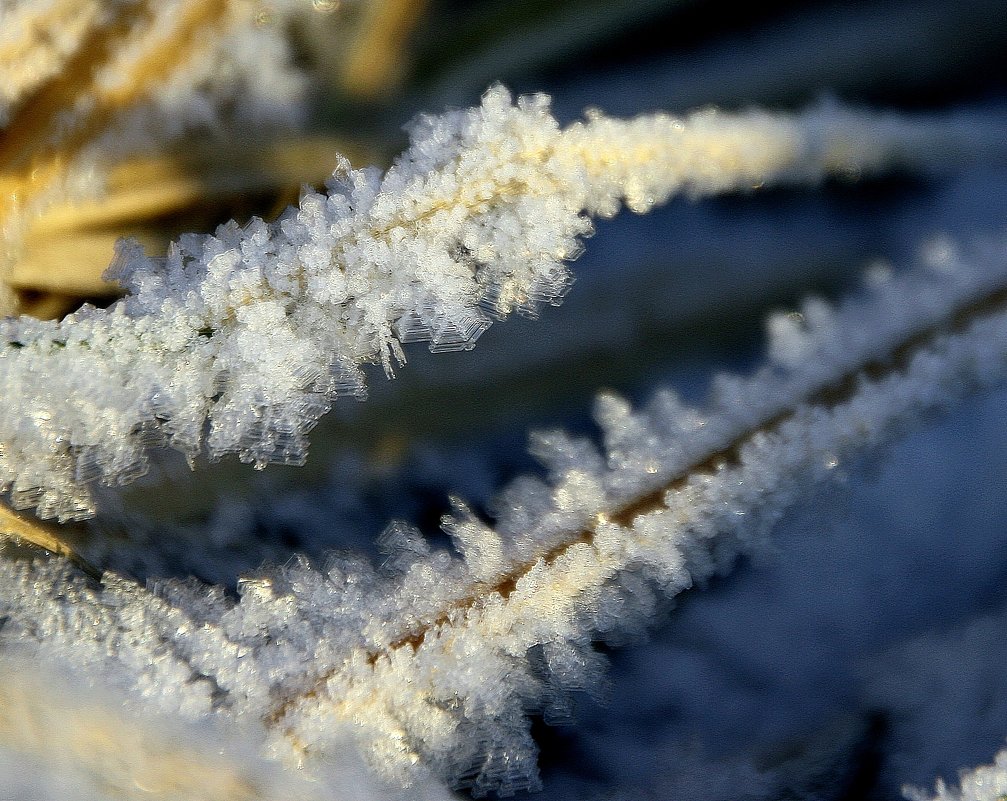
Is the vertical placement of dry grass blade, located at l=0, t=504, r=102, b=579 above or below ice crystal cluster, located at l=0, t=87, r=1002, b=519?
below

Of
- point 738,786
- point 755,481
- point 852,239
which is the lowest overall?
point 738,786

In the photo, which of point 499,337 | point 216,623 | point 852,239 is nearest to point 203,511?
point 216,623

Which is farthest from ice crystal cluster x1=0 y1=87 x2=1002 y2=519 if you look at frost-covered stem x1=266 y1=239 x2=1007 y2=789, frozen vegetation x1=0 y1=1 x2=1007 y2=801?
frost-covered stem x1=266 y1=239 x2=1007 y2=789

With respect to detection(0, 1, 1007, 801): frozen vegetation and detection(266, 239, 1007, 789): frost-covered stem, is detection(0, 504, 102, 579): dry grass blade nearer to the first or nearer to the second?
detection(0, 1, 1007, 801): frozen vegetation

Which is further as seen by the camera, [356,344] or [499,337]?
[499,337]

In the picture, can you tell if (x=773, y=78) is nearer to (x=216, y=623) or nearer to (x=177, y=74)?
(x=177, y=74)

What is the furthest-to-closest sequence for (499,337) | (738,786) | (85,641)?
1. (499,337)
2. (738,786)
3. (85,641)

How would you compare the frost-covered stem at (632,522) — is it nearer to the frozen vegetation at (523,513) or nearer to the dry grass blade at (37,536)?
the frozen vegetation at (523,513)
